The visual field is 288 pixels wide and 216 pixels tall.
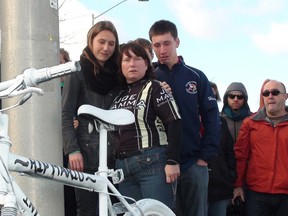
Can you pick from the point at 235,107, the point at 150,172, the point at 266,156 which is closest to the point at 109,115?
the point at 150,172

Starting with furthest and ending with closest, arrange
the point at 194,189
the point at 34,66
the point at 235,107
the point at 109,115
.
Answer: the point at 235,107, the point at 194,189, the point at 34,66, the point at 109,115

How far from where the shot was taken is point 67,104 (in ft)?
13.0

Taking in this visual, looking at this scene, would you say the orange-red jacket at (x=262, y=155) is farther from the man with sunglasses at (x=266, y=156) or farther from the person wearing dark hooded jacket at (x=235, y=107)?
the person wearing dark hooded jacket at (x=235, y=107)

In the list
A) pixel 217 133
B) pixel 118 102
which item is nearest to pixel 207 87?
pixel 217 133

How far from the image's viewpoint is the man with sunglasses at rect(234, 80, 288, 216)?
5.20 metres

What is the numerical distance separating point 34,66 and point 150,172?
3.46 ft

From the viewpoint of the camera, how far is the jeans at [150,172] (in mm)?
3779

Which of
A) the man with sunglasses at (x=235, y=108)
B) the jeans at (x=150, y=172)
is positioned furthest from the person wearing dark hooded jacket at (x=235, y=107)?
the jeans at (x=150, y=172)

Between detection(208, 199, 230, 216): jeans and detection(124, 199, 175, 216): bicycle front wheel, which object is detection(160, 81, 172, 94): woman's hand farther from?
detection(208, 199, 230, 216): jeans

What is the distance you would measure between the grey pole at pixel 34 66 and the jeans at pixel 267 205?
7.69 feet

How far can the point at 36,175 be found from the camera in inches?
111

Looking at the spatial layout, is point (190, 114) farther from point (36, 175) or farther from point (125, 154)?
point (36, 175)

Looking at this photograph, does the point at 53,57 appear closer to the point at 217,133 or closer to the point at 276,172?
the point at 217,133

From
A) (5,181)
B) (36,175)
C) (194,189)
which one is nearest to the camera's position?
(5,181)
